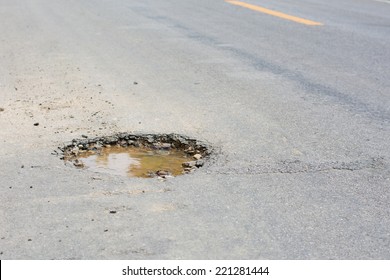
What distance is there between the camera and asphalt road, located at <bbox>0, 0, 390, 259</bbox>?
3842 mm

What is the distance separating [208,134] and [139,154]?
72 cm

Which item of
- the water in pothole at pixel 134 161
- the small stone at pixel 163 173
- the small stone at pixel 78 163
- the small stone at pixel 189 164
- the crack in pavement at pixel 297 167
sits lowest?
the small stone at pixel 78 163

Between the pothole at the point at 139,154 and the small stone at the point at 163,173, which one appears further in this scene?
the pothole at the point at 139,154

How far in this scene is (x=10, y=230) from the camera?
3.95m

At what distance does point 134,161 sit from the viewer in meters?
5.28

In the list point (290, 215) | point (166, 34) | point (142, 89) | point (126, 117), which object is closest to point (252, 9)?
point (166, 34)

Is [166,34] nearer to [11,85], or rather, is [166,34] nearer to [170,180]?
[11,85]

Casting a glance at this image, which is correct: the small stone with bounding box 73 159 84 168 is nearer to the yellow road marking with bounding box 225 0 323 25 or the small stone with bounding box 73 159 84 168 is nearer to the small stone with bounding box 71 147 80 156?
the small stone with bounding box 71 147 80 156

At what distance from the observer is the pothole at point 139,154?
16.6 feet

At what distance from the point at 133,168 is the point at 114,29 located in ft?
22.7

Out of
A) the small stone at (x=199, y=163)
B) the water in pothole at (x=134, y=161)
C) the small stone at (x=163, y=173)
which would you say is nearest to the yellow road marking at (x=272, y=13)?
the water in pothole at (x=134, y=161)

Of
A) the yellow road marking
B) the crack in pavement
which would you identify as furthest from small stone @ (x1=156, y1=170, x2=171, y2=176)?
the yellow road marking

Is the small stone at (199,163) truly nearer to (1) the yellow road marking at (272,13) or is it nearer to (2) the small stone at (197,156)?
(2) the small stone at (197,156)

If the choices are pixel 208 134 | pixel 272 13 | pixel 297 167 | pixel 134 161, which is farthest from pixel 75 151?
pixel 272 13
